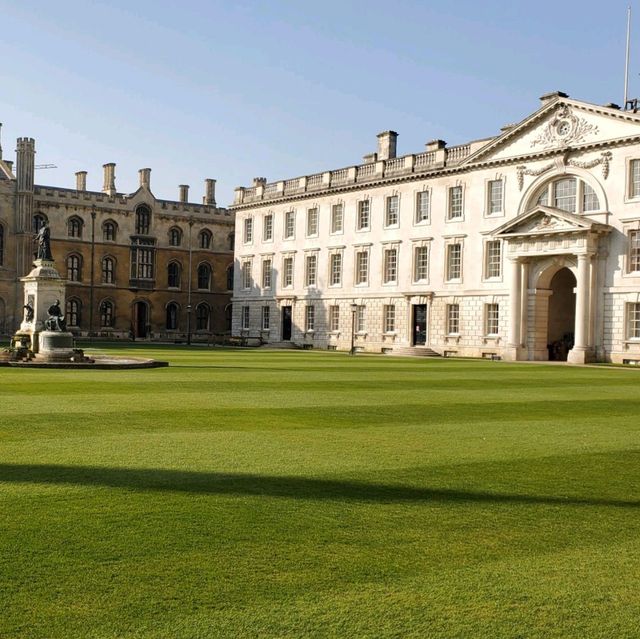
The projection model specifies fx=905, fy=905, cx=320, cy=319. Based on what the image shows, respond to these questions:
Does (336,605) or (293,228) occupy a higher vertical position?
(293,228)

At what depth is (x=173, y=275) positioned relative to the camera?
76562mm

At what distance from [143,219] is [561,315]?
3980 centimetres

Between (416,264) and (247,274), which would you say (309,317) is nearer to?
(247,274)

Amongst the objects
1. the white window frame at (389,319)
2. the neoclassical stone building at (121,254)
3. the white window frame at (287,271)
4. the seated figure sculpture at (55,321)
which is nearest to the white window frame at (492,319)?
the white window frame at (389,319)

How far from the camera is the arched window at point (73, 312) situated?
233 ft

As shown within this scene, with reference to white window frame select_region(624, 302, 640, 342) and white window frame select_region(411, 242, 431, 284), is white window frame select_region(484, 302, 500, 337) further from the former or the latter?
white window frame select_region(624, 302, 640, 342)

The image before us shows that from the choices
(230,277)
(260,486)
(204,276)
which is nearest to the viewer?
(260,486)

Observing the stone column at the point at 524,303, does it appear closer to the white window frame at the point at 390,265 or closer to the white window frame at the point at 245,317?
the white window frame at the point at 390,265

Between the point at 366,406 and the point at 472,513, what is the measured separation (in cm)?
843

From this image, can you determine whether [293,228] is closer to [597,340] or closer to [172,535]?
[597,340]

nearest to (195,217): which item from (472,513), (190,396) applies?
(190,396)

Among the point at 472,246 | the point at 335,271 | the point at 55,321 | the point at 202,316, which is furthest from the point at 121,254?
the point at 55,321

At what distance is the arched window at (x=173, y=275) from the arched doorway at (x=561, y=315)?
3829cm

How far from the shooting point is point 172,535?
686 cm
